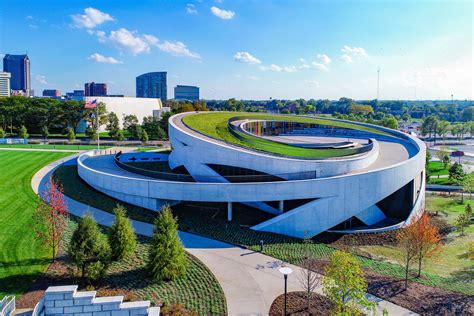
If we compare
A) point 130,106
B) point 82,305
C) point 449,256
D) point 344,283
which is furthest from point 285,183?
point 130,106

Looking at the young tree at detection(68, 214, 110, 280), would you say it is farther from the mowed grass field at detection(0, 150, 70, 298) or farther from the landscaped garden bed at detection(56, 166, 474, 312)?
the landscaped garden bed at detection(56, 166, 474, 312)

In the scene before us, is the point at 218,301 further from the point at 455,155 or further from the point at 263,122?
the point at 455,155

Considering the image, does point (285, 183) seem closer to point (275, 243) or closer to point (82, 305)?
point (275, 243)

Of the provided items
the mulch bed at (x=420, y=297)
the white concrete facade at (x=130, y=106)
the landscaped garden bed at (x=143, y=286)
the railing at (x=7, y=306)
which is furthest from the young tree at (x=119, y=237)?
the white concrete facade at (x=130, y=106)

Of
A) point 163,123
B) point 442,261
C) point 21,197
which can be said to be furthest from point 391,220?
point 163,123

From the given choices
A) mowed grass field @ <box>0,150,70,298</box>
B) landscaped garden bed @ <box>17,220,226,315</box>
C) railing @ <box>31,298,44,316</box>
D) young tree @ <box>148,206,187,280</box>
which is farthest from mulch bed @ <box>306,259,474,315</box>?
mowed grass field @ <box>0,150,70,298</box>

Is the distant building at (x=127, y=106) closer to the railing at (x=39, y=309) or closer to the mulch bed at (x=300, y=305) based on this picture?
the railing at (x=39, y=309)

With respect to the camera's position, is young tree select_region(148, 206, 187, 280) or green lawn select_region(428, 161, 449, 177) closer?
young tree select_region(148, 206, 187, 280)

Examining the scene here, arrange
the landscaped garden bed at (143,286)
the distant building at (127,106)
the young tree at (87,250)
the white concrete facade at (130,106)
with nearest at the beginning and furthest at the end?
the landscaped garden bed at (143,286) < the young tree at (87,250) < the distant building at (127,106) < the white concrete facade at (130,106)
